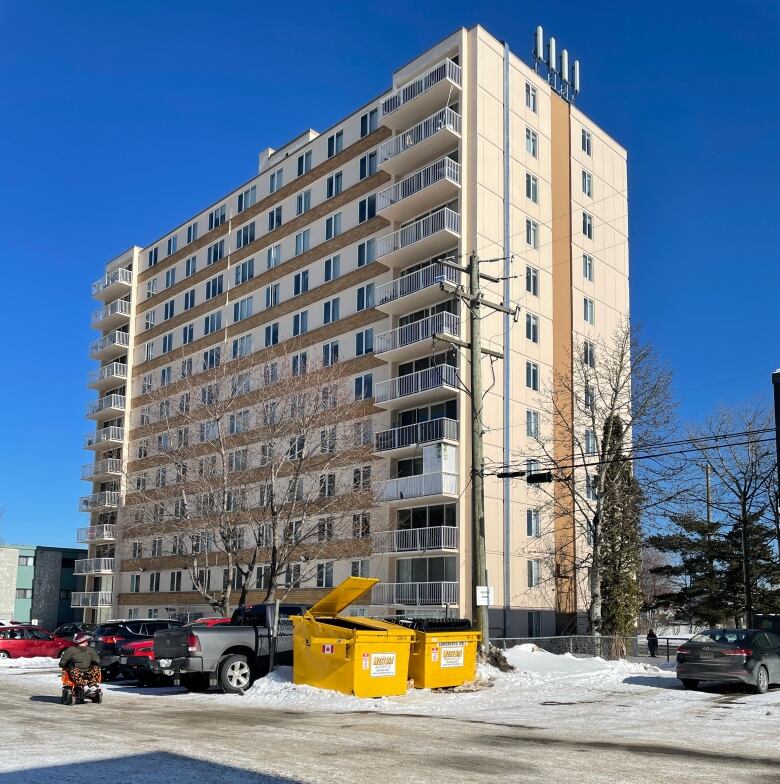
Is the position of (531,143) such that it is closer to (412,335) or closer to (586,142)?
(586,142)

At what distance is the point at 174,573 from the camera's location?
178ft

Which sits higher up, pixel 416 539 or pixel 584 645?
pixel 416 539

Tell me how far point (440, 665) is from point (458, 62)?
102 ft

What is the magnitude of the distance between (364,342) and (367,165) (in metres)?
9.20

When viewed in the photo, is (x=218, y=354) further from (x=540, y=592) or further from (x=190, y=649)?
(x=190, y=649)

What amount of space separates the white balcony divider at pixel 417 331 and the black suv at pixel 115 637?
1719 centimetres

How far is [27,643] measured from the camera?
36.2 meters

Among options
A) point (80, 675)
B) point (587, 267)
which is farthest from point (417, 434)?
point (80, 675)

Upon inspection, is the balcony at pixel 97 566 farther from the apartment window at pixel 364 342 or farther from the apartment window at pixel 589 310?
the apartment window at pixel 589 310

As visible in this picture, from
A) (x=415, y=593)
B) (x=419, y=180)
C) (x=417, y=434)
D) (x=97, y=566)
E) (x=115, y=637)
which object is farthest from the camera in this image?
(x=97, y=566)

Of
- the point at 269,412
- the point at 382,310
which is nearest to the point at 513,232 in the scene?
the point at 382,310

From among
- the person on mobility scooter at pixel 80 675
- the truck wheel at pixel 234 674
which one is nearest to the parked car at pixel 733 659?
the truck wheel at pixel 234 674

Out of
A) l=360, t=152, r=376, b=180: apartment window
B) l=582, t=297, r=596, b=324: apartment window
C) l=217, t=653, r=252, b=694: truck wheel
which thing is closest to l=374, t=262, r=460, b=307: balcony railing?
l=360, t=152, r=376, b=180: apartment window

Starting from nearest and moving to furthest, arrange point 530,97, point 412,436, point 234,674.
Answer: point 234,674
point 412,436
point 530,97
